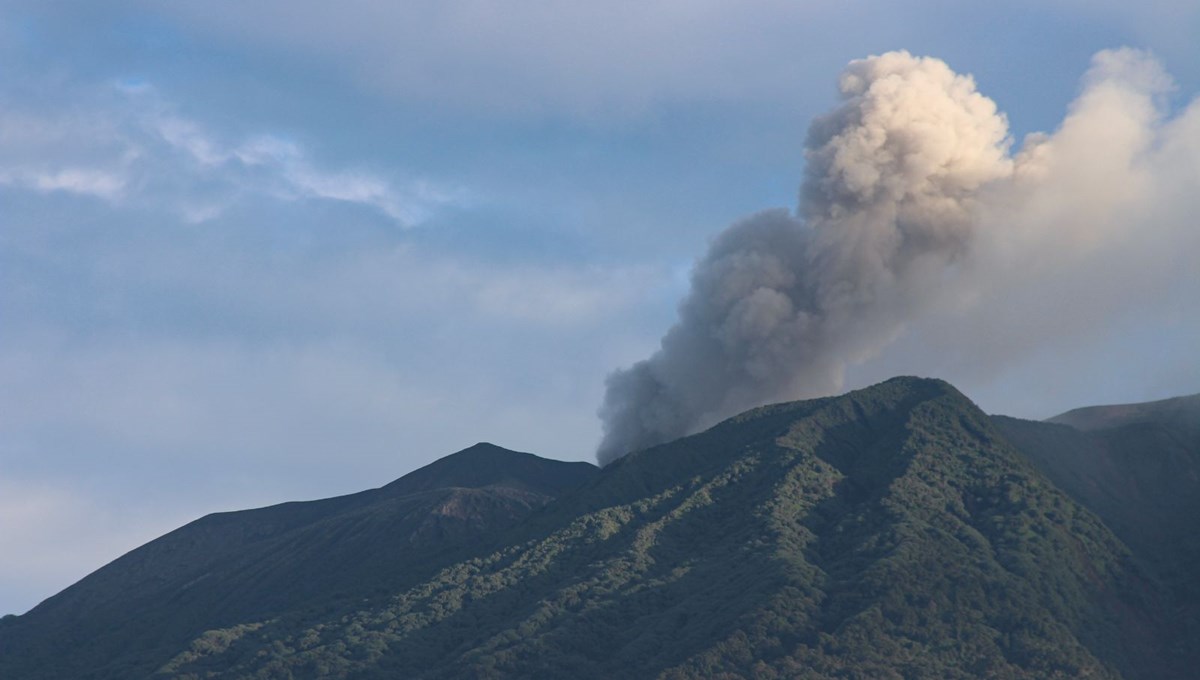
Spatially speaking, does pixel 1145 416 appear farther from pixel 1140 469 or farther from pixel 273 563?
pixel 273 563

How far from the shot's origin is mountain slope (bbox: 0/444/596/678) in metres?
121

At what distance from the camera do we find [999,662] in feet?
293

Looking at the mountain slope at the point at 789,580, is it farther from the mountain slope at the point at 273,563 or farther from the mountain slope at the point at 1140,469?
the mountain slope at the point at 273,563

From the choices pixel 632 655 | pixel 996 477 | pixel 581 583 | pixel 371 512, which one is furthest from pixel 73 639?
pixel 996 477

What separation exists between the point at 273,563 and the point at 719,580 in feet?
146

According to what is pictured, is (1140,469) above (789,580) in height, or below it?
above

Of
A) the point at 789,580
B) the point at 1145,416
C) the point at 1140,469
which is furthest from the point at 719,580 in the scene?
the point at 1145,416

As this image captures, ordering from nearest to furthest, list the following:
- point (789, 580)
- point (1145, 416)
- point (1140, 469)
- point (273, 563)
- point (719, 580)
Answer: point (789, 580) → point (719, 580) → point (1140, 469) → point (1145, 416) → point (273, 563)

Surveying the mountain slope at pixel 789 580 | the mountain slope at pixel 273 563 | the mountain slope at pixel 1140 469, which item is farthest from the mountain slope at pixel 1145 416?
the mountain slope at pixel 273 563

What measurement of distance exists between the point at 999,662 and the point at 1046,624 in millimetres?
5165

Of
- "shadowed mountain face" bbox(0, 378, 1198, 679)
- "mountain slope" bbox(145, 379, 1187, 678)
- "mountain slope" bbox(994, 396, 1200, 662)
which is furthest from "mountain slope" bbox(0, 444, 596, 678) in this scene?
"mountain slope" bbox(994, 396, 1200, 662)

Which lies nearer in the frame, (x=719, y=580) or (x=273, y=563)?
(x=719, y=580)

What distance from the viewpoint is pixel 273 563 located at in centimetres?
13162

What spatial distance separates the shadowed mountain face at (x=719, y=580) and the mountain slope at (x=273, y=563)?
0.34 meters
